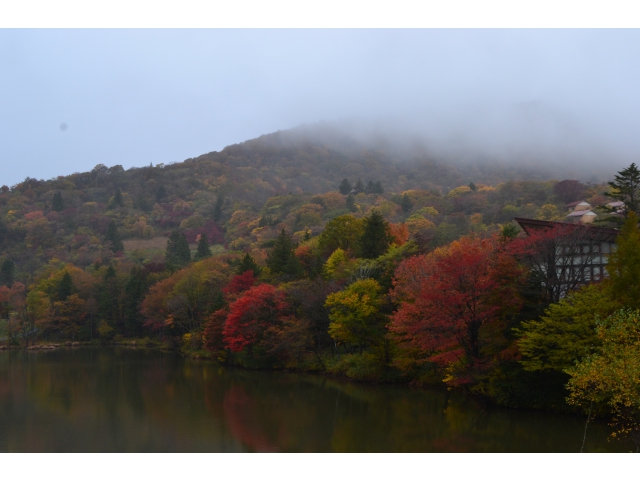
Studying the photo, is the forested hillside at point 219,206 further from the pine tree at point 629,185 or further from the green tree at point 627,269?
the green tree at point 627,269

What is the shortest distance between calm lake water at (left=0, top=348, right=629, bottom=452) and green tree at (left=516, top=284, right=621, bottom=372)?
2.50 meters

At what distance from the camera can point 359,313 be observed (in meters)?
34.5

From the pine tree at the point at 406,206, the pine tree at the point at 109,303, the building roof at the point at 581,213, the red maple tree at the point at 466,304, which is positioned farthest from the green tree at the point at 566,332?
the pine tree at the point at 406,206

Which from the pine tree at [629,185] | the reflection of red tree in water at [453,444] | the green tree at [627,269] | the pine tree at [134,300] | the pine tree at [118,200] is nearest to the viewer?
the reflection of red tree in water at [453,444]

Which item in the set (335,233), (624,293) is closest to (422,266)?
(624,293)

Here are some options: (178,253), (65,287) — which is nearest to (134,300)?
(65,287)

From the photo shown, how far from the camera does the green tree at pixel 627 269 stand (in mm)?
20656

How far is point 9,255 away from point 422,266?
9888 centimetres

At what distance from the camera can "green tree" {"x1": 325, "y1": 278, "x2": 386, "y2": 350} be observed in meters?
34.7

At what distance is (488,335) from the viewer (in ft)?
89.8

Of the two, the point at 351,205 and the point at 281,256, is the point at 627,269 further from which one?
the point at 351,205

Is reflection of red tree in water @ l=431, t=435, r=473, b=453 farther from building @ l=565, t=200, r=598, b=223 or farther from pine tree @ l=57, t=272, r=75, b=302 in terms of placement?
pine tree @ l=57, t=272, r=75, b=302

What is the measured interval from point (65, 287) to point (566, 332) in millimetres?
67977

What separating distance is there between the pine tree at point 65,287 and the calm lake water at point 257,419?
35097 millimetres
